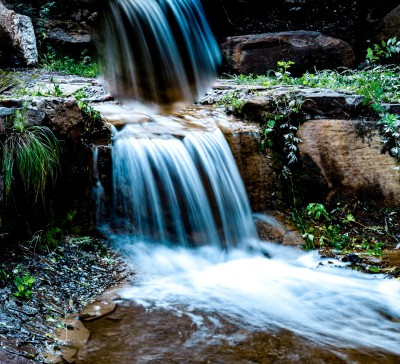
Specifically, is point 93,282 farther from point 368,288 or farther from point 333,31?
point 333,31

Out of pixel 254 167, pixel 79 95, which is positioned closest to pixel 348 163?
pixel 254 167

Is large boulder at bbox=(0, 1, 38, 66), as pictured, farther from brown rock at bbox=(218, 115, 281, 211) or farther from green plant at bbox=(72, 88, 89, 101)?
brown rock at bbox=(218, 115, 281, 211)

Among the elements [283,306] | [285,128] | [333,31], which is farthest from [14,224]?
[333,31]

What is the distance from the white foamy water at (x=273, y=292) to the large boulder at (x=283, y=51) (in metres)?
5.74

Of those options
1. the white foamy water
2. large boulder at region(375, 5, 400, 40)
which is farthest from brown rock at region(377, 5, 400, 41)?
the white foamy water

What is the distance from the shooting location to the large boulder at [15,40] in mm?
7375

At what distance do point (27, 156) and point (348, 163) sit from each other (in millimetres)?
3697

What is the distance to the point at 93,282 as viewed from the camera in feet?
10.1

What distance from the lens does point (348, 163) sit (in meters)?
4.89

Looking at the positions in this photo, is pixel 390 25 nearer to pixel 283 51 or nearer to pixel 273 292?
pixel 283 51

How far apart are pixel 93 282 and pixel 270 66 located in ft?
23.3

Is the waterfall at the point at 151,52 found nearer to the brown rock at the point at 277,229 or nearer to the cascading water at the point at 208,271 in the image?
the cascading water at the point at 208,271

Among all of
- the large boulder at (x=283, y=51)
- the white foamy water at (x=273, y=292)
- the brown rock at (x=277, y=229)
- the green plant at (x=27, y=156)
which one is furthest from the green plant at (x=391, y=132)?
the large boulder at (x=283, y=51)

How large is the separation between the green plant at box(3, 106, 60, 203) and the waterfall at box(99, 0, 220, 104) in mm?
3997
